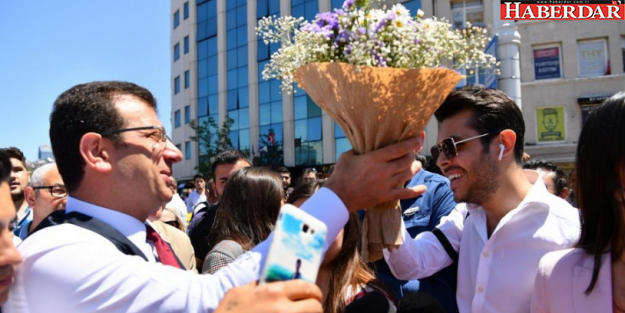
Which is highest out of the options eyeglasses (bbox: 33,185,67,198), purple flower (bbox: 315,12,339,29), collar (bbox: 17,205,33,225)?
purple flower (bbox: 315,12,339,29)

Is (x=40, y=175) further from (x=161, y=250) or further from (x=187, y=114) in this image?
(x=187, y=114)

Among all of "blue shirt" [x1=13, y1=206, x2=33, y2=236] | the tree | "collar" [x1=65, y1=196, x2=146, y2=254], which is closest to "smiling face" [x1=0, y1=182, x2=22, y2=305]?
"collar" [x1=65, y1=196, x2=146, y2=254]

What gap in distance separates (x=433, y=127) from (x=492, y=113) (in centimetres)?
→ 2076

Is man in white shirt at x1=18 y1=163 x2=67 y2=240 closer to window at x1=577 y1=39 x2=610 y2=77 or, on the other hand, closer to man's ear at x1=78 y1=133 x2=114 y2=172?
man's ear at x1=78 y1=133 x2=114 y2=172

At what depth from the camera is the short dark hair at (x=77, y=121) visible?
6.29 ft

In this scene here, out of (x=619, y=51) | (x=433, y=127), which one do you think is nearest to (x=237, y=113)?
(x=433, y=127)

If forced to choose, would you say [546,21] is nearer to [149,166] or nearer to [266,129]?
[266,129]

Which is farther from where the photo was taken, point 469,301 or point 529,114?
point 529,114

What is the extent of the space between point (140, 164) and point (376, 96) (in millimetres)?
994

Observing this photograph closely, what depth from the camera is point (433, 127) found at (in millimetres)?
22734

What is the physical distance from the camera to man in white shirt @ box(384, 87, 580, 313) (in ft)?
7.65

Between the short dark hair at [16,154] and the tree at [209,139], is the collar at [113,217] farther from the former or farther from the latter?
the tree at [209,139]

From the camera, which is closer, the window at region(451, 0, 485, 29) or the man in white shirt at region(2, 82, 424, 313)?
the man in white shirt at region(2, 82, 424, 313)

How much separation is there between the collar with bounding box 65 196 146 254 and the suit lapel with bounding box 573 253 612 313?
66.0 inches
